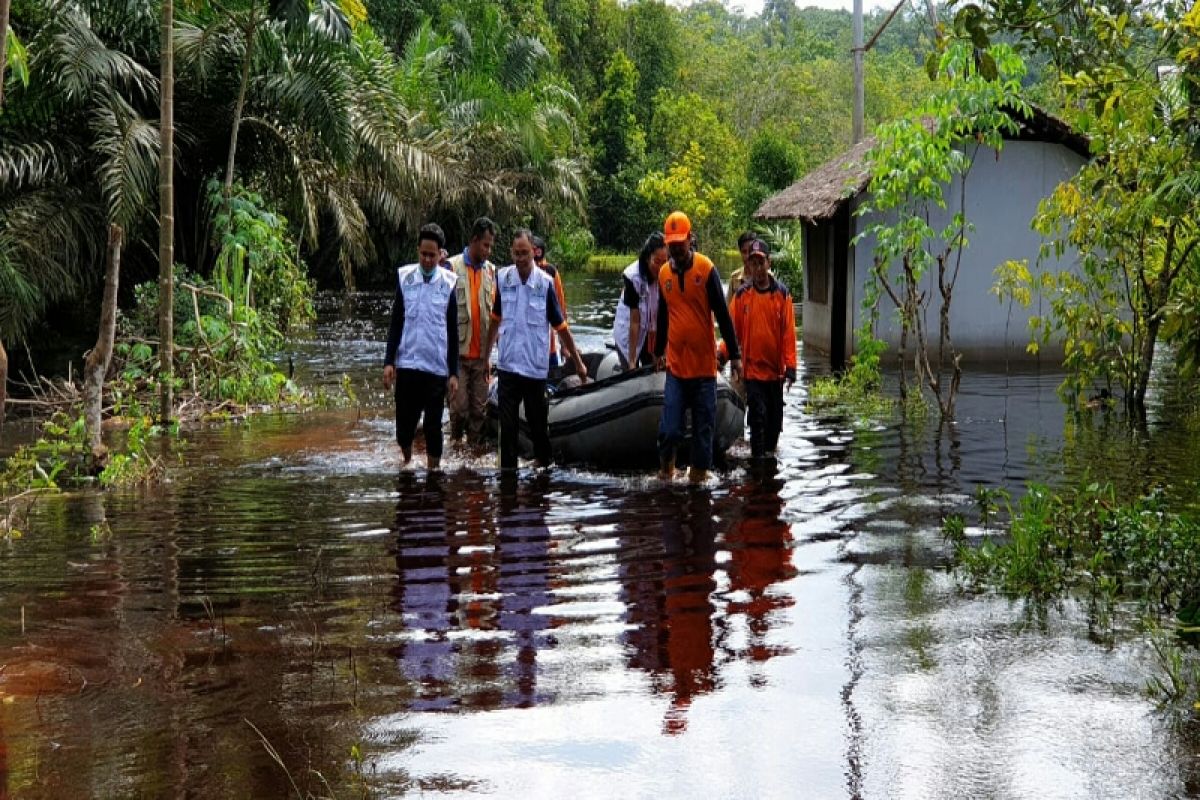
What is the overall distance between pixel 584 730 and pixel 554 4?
54.3m

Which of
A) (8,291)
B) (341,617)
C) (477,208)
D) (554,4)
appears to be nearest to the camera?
(341,617)

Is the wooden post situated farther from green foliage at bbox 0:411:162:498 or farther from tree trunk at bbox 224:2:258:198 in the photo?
green foliage at bbox 0:411:162:498

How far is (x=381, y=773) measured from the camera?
4.77m

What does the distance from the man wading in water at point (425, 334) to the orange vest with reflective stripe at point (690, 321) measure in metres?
1.77

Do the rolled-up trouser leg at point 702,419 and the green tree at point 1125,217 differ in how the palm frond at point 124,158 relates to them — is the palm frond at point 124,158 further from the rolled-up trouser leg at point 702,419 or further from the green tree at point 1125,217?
the green tree at point 1125,217

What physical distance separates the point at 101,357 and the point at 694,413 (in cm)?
441

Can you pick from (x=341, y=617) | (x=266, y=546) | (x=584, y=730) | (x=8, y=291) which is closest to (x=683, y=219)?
(x=266, y=546)

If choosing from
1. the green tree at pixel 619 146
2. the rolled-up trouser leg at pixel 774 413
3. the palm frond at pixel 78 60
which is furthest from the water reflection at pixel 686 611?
the green tree at pixel 619 146

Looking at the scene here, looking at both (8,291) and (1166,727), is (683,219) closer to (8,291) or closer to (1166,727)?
(1166,727)

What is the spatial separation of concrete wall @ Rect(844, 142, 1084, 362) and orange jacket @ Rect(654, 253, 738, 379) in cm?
1001

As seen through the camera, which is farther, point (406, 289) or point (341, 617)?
point (406, 289)

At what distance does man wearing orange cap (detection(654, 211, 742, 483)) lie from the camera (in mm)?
10438

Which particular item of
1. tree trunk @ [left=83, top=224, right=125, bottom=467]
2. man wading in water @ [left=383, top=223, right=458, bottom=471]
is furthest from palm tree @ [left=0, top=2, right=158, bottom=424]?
man wading in water @ [left=383, top=223, right=458, bottom=471]

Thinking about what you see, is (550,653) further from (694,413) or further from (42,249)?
(42,249)
